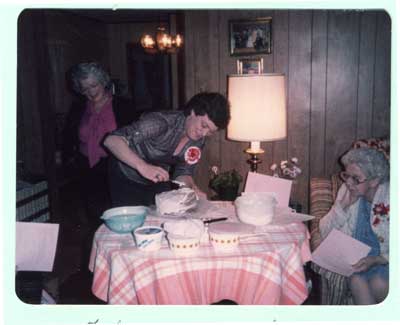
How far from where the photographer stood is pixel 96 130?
2.71 metres

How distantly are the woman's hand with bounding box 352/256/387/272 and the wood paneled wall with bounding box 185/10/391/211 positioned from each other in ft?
3.71

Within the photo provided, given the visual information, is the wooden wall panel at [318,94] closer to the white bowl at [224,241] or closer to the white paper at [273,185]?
the white paper at [273,185]

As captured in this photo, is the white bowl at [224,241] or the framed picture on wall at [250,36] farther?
the framed picture on wall at [250,36]

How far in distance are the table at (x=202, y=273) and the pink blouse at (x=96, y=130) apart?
1.38 metres

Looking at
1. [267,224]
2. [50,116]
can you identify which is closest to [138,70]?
[50,116]

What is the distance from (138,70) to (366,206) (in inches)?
237

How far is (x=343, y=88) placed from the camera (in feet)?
8.84

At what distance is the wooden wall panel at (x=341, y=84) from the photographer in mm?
2605

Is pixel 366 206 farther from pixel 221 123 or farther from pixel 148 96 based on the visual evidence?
pixel 148 96

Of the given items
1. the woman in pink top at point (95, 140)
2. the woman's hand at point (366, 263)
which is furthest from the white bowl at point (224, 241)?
the woman in pink top at point (95, 140)

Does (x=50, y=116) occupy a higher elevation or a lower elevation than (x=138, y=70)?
lower

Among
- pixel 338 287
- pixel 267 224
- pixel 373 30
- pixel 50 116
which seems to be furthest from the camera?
pixel 50 116

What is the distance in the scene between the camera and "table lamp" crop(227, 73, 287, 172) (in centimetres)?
223
